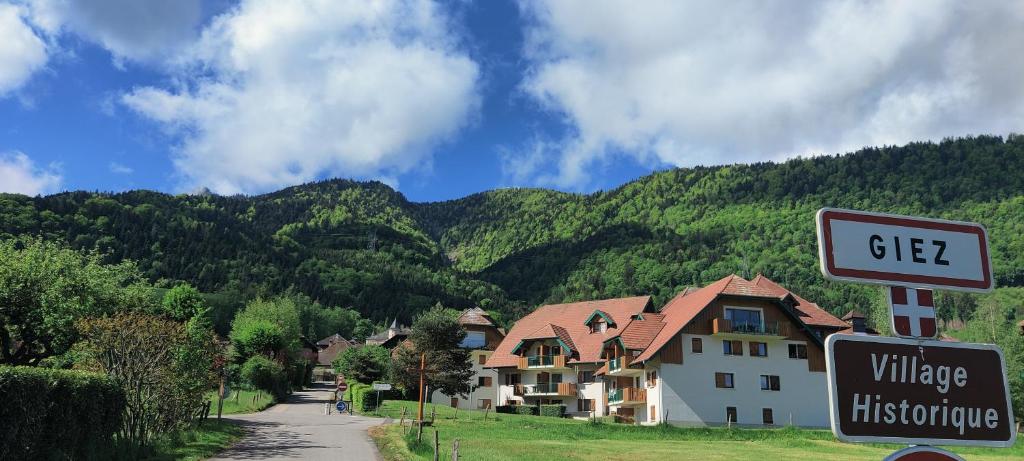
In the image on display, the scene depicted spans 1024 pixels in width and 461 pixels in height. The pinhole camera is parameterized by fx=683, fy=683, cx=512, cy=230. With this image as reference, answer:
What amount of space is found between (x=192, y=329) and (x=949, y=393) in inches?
1285

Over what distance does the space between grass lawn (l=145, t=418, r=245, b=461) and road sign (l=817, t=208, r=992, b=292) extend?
23976 mm

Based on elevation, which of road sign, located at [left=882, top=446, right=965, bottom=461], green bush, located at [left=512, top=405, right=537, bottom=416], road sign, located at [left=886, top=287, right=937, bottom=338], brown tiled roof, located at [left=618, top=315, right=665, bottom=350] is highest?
brown tiled roof, located at [left=618, top=315, right=665, bottom=350]

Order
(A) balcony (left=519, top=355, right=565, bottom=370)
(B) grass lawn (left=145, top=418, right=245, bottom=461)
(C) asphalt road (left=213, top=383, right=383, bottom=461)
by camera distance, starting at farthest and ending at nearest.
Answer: (A) balcony (left=519, top=355, right=565, bottom=370) → (C) asphalt road (left=213, top=383, right=383, bottom=461) → (B) grass lawn (left=145, top=418, right=245, bottom=461)

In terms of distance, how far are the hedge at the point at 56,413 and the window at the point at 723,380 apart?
43136mm

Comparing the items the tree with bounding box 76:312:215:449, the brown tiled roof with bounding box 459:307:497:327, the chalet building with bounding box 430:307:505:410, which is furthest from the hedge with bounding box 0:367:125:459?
the brown tiled roof with bounding box 459:307:497:327

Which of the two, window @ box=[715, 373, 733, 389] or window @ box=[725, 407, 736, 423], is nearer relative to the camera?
window @ box=[725, 407, 736, 423]

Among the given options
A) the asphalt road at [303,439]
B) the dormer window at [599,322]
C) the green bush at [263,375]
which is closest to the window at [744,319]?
the dormer window at [599,322]

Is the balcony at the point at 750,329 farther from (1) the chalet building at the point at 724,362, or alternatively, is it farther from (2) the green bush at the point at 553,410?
(2) the green bush at the point at 553,410

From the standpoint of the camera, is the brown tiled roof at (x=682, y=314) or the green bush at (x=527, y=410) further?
the green bush at (x=527, y=410)

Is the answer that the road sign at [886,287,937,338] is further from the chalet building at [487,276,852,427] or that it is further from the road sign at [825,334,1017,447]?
the chalet building at [487,276,852,427]

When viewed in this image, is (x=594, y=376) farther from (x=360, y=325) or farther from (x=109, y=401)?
(x=360, y=325)

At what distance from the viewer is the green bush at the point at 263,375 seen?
6500 cm

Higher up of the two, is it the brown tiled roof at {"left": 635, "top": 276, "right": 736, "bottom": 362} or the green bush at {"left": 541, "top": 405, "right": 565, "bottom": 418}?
the brown tiled roof at {"left": 635, "top": 276, "right": 736, "bottom": 362}

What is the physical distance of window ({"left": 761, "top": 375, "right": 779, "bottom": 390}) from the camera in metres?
54.0
